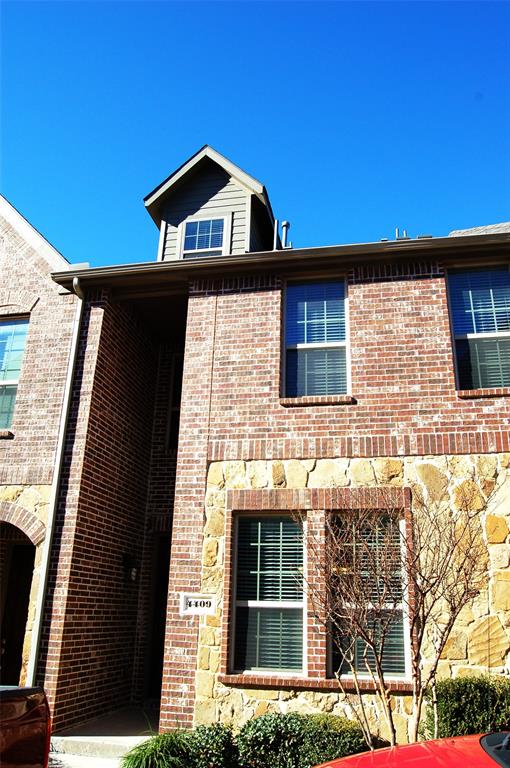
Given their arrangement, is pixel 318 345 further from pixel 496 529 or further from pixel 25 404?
pixel 25 404

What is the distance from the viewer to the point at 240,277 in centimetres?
889

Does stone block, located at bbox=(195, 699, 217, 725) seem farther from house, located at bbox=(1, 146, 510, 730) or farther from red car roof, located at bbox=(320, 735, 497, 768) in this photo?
red car roof, located at bbox=(320, 735, 497, 768)

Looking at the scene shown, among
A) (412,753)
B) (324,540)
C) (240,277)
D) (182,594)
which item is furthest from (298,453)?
(412,753)

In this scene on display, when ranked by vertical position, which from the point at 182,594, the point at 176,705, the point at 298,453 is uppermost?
the point at 298,453

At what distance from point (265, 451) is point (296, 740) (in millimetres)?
3251

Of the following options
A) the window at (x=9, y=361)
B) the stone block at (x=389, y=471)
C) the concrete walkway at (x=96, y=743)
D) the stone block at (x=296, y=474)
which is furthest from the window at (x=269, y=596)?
the window at (x=9, y=361)

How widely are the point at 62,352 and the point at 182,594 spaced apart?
410 cm

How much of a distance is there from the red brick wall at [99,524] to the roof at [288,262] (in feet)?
1.72

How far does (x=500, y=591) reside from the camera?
674 centimetres

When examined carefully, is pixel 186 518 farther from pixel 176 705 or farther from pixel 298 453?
pixel 176 705

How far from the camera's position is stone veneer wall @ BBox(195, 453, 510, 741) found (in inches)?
260

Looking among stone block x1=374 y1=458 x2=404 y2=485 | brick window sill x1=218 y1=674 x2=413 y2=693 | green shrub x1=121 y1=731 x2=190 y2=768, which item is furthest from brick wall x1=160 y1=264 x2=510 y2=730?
green shrub x1=121 y1=731 x2=190 y2=768

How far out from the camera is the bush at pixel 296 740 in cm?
589

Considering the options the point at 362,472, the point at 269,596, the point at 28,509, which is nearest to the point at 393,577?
the point at 362,472
